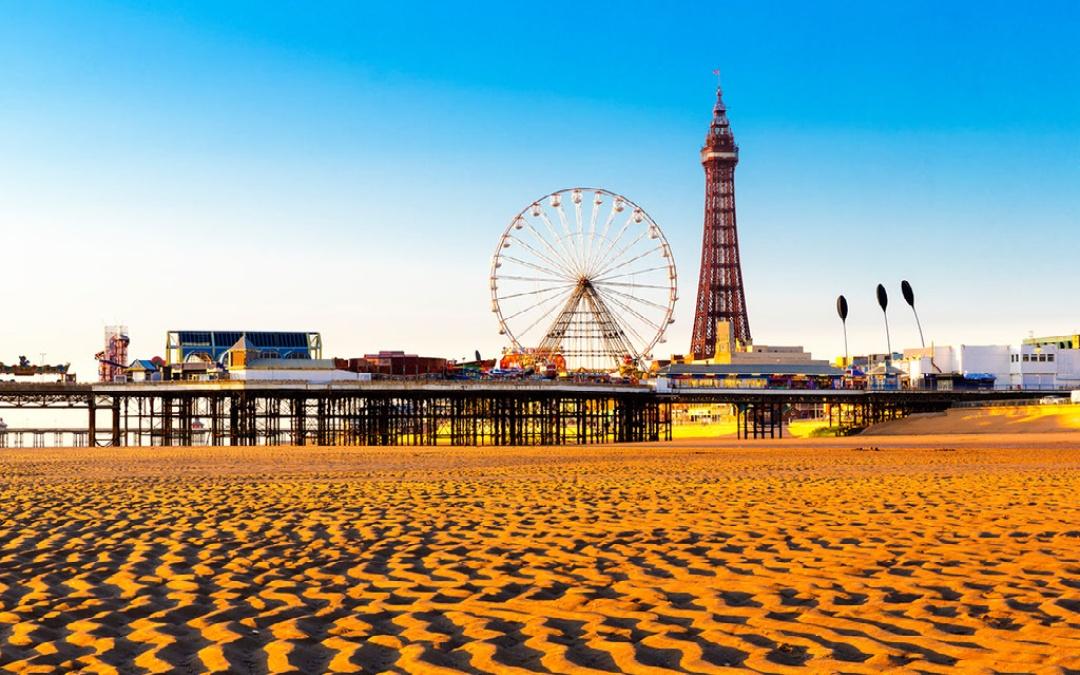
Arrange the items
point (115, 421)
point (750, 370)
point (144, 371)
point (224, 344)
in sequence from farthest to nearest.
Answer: point (750, 370), point (224, 344), point (144, 371), point (115, 421)

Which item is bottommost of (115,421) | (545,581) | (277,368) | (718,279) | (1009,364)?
(115,421)

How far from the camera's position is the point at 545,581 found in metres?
7.95

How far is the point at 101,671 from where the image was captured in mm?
5379

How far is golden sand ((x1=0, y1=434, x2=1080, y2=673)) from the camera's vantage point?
5672mm

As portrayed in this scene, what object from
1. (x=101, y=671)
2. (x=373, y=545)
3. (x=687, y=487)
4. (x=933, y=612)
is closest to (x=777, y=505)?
(x=687, y=487)

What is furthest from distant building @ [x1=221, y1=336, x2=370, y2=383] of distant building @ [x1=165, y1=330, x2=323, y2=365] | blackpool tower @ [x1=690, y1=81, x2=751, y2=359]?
blackpool tower @ [x1=690, y1=81, x2=751, y2=359]

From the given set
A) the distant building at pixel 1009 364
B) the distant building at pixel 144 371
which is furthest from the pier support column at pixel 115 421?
the distant building at pixel 1009 364

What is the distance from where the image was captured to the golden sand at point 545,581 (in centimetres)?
567

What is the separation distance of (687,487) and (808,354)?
311 feet

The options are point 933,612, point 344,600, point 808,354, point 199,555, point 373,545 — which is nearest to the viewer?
point 933,612

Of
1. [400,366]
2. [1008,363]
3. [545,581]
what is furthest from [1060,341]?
[545,581]

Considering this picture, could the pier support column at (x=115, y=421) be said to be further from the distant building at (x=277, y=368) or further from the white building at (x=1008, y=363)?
the white building at (x=1008, y=363)

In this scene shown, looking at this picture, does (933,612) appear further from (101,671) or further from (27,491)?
(27,491)

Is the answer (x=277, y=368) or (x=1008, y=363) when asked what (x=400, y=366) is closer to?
(x=277, y=368)
